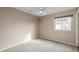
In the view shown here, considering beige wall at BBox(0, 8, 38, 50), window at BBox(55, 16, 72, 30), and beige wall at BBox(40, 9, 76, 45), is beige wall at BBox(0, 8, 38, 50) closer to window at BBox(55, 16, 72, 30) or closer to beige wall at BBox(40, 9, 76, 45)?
beige wall at BBox(40, 9, 76, 45)

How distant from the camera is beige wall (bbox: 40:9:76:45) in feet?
11.6

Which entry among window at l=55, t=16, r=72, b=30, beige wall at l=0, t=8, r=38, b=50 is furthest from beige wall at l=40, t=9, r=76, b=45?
beige wall at l=0, t=8, r=38, b=50

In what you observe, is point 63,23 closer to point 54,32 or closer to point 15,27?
point 54,32

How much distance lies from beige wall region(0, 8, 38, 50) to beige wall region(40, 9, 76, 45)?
0.64m

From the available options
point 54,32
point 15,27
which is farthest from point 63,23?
point 15,27

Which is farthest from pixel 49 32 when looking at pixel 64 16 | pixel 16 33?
pixel 16 33

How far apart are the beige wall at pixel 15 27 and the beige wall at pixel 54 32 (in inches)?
25.1

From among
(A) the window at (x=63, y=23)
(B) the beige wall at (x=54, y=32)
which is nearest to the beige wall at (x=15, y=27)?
(B) the beige wall at (x=54, y=32)

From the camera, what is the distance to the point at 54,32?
4.32 meters

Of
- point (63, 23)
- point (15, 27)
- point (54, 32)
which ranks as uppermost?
point (63, 23)

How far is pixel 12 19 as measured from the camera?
3119mm

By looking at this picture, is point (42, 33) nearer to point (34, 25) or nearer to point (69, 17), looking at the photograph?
point (34, 25)

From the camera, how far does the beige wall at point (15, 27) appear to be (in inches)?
106

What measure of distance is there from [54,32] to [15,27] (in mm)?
2192
